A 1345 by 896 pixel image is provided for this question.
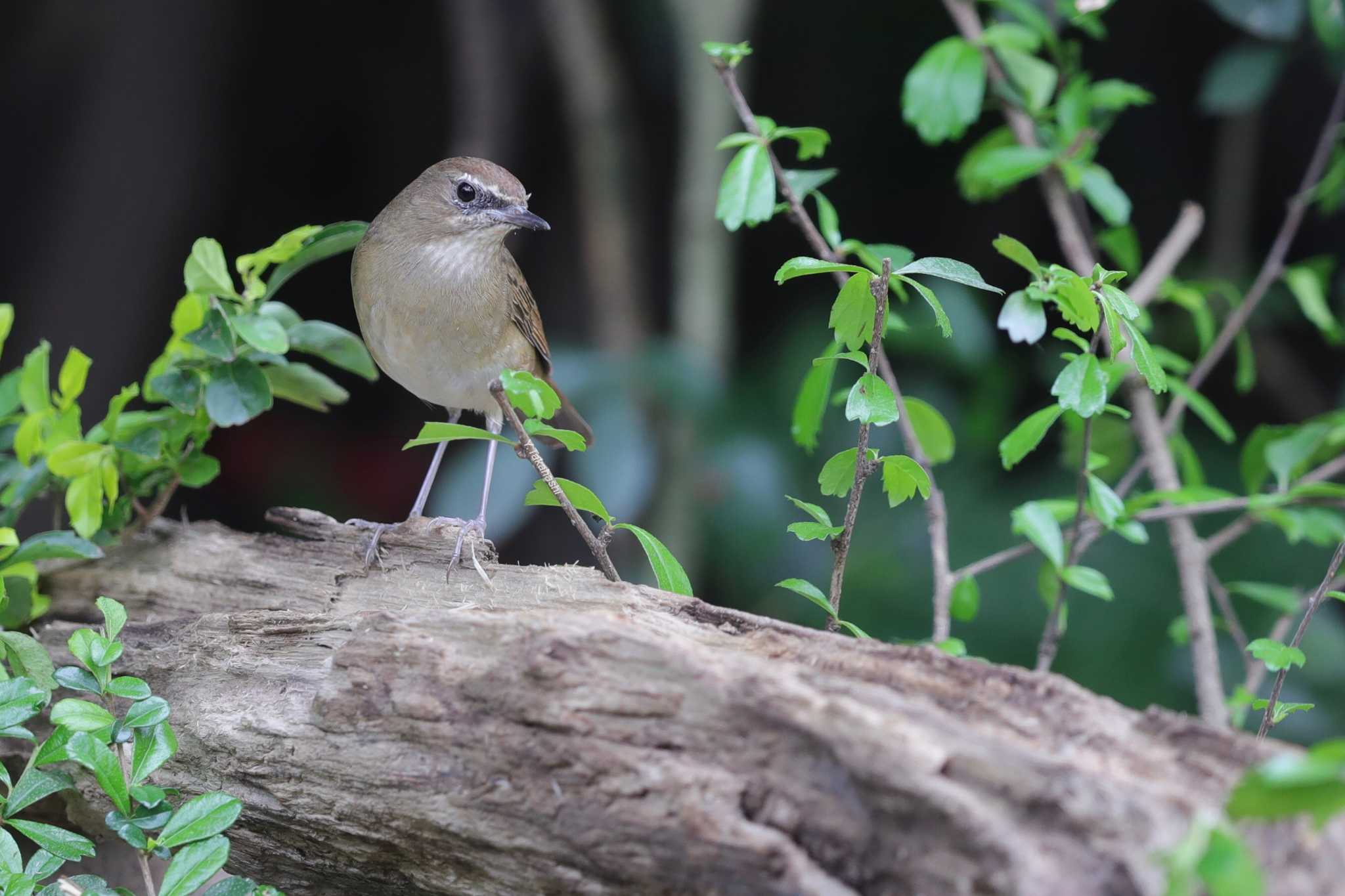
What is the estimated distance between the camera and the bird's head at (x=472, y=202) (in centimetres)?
309

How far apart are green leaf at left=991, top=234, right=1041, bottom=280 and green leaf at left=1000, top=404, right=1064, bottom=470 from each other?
0.27 metres

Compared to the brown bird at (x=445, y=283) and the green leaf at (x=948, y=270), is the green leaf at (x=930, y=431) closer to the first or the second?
the green leaf at (x=948, y=270)

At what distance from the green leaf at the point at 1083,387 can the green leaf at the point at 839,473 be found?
0.31 meters

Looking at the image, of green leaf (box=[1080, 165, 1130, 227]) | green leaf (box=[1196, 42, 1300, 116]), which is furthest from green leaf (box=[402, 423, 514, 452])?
green leaf (box=[1196, 42, 1300, 116])

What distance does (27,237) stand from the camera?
18.4 feet

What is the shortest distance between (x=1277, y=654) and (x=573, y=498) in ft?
3.82

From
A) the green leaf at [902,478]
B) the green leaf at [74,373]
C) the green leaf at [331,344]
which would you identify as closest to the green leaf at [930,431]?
the green leaf at [902,478]

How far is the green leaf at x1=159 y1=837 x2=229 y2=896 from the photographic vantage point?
5.48ft

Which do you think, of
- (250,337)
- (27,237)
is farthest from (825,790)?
(27,237)

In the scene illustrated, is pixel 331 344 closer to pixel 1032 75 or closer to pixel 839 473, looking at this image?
pixel 839 473

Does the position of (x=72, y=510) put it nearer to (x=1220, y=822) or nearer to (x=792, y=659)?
(x=792, y=659)

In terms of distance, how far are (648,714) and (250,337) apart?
133 cm

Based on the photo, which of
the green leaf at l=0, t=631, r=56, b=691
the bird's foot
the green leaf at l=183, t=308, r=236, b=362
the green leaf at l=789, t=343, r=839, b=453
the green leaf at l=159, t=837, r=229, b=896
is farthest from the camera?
the green leaf at l=183, t=308, r=236, b=362

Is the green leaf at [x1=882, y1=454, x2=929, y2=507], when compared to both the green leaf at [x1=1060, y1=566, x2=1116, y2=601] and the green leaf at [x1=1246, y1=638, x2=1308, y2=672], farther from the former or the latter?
the green leaf at [x1=1246, y1=638, x2=1308, y2=672]
